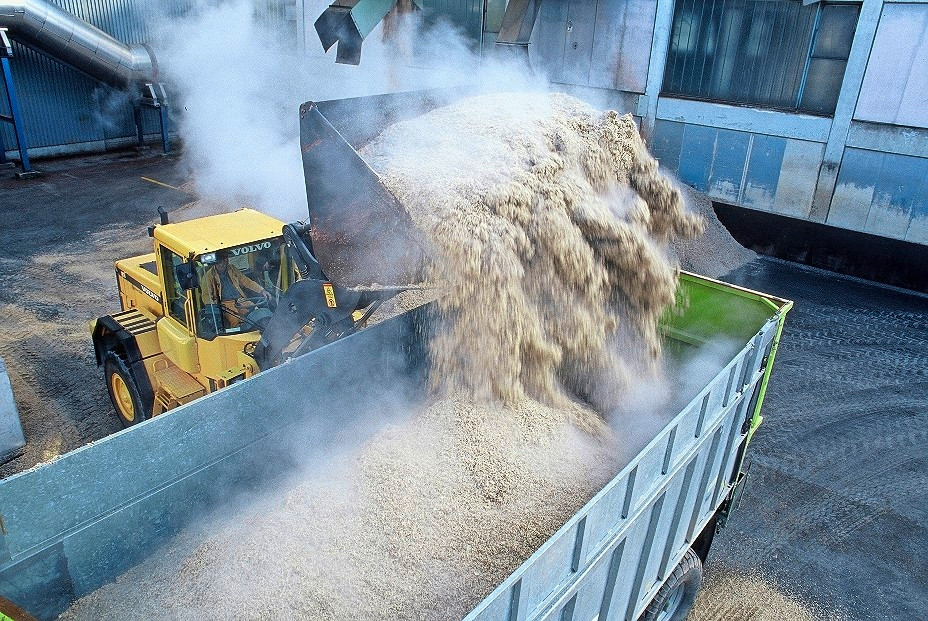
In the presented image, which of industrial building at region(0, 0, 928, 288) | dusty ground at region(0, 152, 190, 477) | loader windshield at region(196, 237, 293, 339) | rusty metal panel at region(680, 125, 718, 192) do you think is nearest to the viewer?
loader windshield at region(196, 237, 293, 339)

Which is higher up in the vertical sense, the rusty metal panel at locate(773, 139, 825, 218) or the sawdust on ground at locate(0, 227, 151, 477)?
the rusty metal panel at locate(773, 139, 825, 218)

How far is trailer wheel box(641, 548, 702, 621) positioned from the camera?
3.73 m

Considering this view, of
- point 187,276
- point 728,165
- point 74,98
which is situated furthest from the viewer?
point 74,98

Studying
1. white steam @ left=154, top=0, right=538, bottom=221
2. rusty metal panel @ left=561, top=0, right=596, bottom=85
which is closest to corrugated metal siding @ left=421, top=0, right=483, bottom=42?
white steam @ left=154, top=0, right=538, bottom=221

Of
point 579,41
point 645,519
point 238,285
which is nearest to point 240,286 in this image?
point 238,285

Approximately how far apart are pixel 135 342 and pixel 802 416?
233 inches

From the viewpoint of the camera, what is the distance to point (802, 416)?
6.49 meters

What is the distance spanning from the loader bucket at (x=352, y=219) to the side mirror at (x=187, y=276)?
1313mm

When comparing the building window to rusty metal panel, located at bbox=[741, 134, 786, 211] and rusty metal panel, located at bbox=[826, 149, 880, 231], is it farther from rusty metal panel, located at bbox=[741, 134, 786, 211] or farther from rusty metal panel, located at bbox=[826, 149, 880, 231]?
rusty metal panel, located at bbox=[826, 149, 880, 231]

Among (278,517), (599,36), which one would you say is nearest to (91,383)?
(278,517)

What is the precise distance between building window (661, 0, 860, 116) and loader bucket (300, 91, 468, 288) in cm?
913

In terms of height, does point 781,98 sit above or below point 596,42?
below

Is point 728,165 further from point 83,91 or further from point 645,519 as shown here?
point 83,91

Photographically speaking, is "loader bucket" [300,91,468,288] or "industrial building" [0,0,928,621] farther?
"loader bucket" [300,91,468,288]
